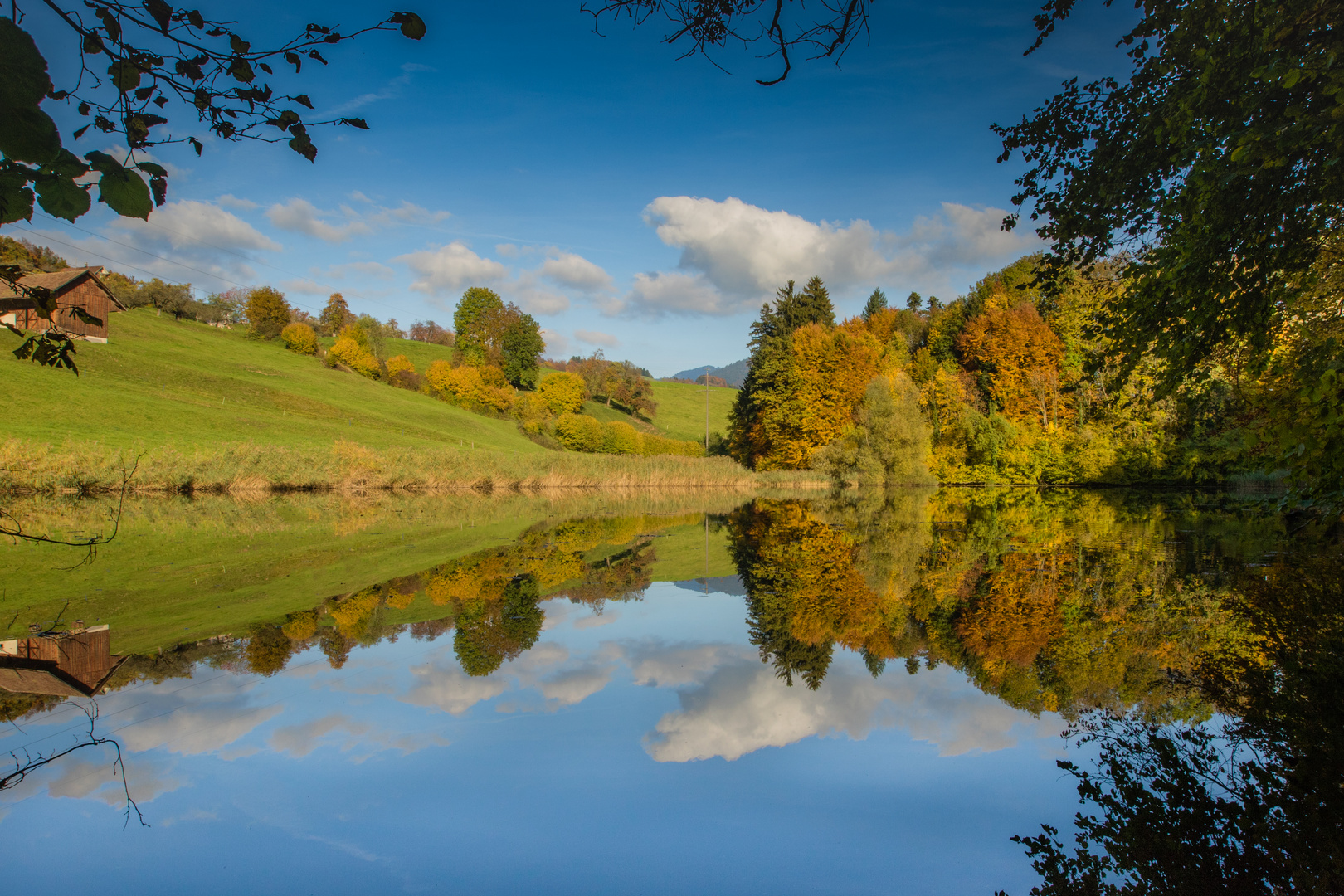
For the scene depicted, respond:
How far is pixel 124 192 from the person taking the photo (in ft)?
6.68

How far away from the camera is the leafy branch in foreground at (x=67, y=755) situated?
2.86m

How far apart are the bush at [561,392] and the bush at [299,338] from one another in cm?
1842

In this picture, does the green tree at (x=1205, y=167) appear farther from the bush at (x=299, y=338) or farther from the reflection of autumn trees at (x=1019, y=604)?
the bush at (x=299, y=338)

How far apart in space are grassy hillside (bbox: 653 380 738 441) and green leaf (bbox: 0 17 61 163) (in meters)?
63.1

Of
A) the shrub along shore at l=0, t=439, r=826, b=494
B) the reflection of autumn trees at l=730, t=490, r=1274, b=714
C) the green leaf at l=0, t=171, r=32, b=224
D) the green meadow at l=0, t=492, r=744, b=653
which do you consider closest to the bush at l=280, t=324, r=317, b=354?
the shrub along shore at l=0, t=439, r=826, b=494

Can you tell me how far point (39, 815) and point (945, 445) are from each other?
131 feet

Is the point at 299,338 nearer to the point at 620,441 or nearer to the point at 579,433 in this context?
the point at 579,433

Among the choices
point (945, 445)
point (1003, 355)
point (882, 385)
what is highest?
point (1003, 355)

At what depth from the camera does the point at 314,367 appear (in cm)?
5034

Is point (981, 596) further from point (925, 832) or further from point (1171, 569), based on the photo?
point (925, 832)

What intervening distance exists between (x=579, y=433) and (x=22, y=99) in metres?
49.9

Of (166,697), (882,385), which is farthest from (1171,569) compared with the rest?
(882,385)

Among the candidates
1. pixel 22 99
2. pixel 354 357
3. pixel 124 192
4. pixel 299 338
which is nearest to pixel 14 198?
pixel 124 192

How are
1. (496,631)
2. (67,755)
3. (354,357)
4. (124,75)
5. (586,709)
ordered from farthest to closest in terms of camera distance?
(354,357), (496,631), (586,709), (67,755), (124,75)
